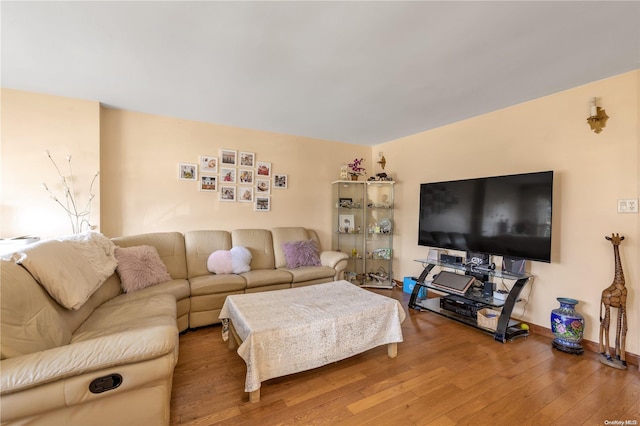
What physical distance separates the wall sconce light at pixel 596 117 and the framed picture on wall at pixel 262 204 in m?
3.54

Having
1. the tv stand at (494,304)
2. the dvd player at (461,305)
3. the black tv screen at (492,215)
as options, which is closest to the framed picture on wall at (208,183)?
the black tv screen at (492,215)

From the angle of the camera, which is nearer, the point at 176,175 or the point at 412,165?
the point at 176,175

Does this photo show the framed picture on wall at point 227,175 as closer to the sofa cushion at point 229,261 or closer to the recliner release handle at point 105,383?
the sofa cushion at point 229,261

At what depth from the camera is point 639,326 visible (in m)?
2.06

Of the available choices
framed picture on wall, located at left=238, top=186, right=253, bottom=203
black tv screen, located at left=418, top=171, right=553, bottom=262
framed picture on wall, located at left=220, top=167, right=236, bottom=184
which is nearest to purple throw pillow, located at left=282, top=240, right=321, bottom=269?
framed picture on wall, located at left=238, top=186, right=253, bottom=203

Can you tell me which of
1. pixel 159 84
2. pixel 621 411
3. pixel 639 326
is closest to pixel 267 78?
pixel 159 84

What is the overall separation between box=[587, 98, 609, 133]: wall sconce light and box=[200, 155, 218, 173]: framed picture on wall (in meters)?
3.94

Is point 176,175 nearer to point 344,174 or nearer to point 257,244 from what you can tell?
point 257,244

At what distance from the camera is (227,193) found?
3629 mm

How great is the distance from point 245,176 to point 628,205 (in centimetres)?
391

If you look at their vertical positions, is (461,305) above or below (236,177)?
below

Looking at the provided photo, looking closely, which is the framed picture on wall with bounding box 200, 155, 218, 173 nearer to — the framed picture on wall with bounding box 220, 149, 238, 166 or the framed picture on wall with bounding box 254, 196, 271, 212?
the framed picture on wall with bounding box 220, 149, 238, 166

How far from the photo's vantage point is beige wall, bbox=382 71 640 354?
212cm

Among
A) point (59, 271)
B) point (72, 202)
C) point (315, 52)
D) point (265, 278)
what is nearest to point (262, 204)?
point (265, 278)
